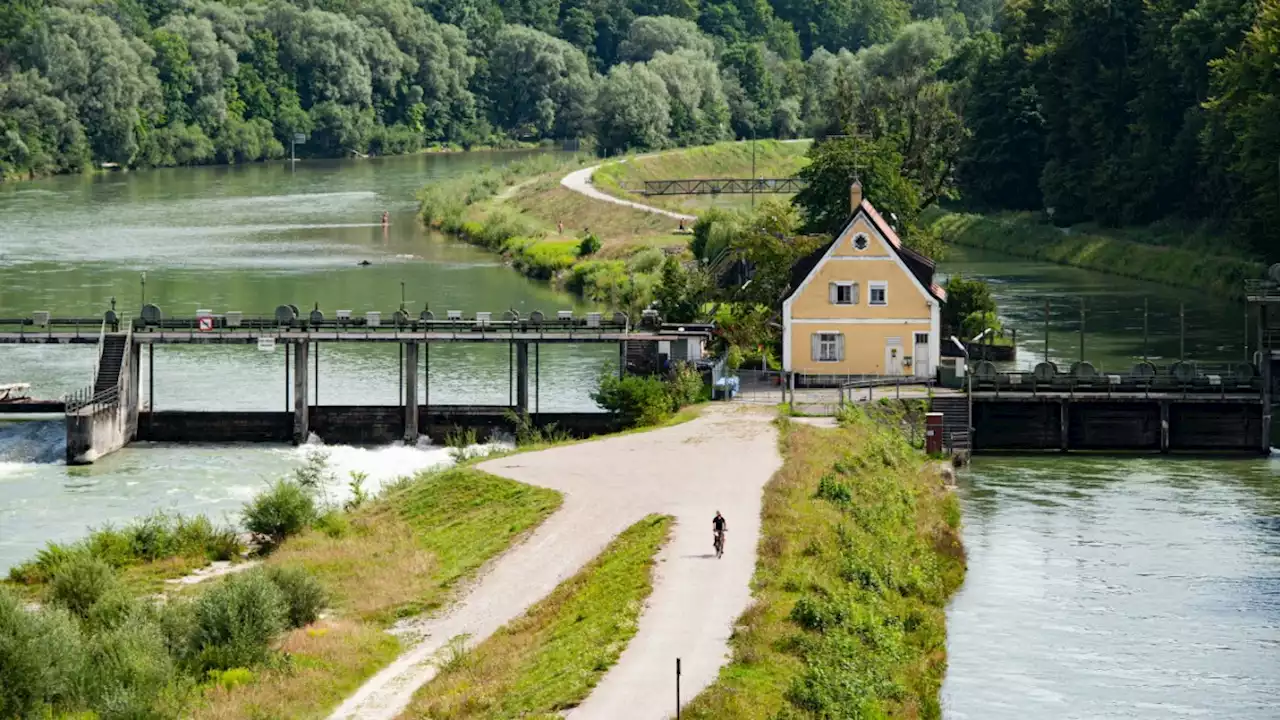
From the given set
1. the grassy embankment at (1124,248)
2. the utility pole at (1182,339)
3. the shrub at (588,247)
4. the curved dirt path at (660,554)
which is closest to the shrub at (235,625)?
the curved dirt path at (660,554)

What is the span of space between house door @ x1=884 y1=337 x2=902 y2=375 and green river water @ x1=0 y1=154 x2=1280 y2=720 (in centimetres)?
679

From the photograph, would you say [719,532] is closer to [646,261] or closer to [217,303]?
[217,303]

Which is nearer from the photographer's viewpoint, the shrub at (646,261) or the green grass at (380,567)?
the green grass at (380,567)

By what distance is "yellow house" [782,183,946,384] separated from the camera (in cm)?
8738

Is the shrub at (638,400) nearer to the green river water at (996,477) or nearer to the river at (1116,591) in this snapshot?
the green river water at (996,477)

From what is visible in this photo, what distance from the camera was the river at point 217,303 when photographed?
80.4 meters

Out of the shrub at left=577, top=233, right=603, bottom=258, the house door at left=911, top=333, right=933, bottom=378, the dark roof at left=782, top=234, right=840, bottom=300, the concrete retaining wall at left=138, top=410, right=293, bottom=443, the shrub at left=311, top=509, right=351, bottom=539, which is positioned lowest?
the shrub at left=311, top=509, right=351, bottom=539

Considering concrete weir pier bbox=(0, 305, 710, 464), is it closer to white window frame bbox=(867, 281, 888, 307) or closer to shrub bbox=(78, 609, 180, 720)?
white window frame bbox=(867, 281, 888, 307)

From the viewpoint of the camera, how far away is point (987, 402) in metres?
85.1

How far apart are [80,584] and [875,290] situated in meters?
38.2

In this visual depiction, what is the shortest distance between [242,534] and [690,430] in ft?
53.7

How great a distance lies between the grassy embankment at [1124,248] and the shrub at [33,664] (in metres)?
82.4

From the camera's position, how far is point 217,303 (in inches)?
4734

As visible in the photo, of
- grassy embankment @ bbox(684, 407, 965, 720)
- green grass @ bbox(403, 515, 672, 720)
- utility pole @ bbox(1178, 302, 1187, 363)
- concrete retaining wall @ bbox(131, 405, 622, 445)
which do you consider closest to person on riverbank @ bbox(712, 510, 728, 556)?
grassy embankment @ bbox(684, 407, 965, 720)
